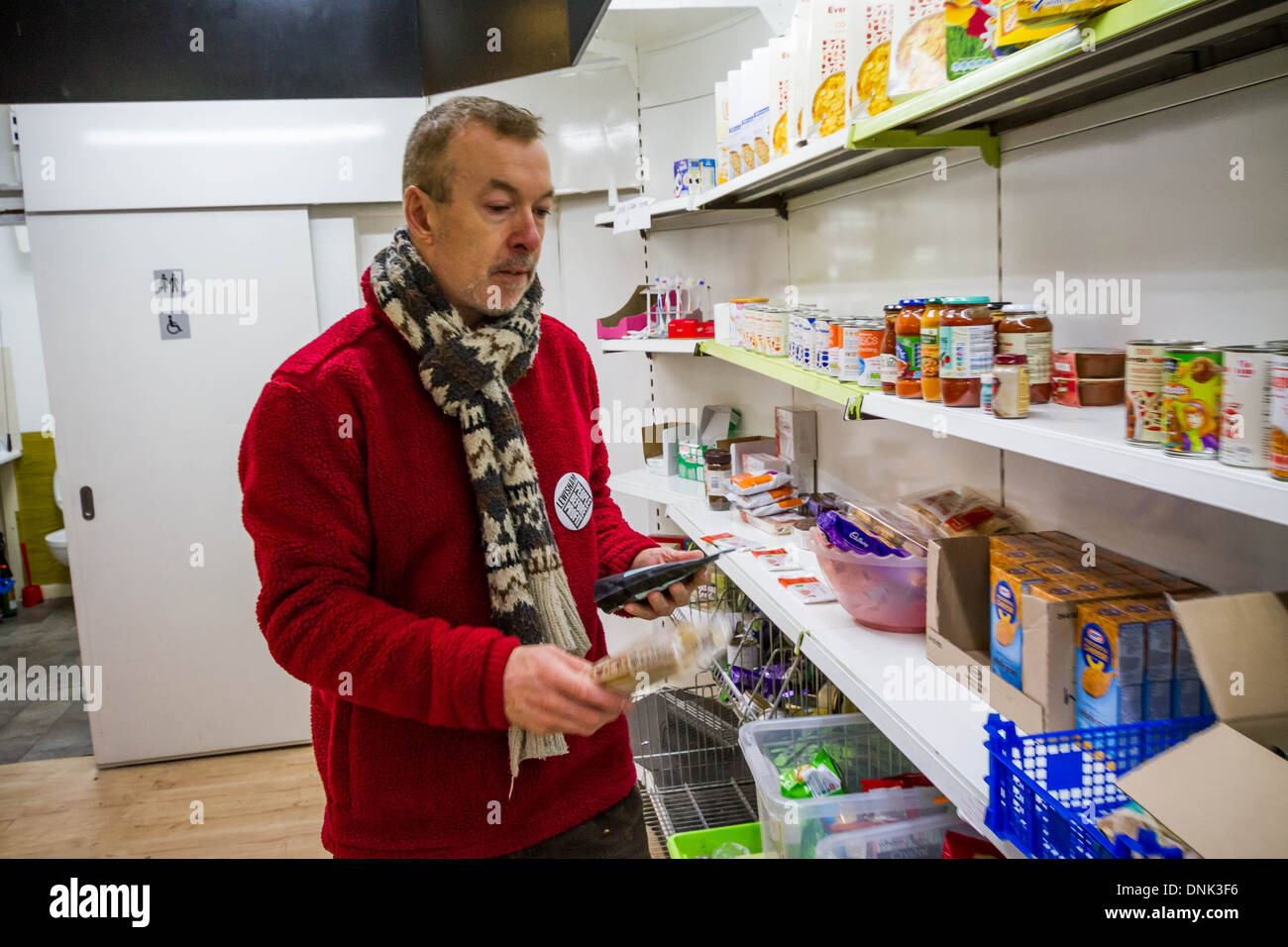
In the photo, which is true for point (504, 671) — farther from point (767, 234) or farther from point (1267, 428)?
point (767, 234)

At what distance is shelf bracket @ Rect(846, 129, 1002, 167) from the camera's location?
181cm

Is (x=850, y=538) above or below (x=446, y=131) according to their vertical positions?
below

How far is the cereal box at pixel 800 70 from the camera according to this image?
85.5 inches

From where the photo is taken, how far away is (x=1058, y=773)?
1213mm

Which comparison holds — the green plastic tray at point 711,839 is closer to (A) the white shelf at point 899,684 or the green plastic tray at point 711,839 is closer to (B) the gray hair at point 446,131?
(A) the white shelf at point 899,684

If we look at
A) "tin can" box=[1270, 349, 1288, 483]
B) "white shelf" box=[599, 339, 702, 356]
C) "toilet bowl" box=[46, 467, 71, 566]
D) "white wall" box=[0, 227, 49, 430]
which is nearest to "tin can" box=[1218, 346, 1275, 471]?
"tin can" box=[1270, 349, 1288, 483]

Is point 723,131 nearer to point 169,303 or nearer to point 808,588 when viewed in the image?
point 808,588

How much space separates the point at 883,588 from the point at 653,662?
3.22 feet

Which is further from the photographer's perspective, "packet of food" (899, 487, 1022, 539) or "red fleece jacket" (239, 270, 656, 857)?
"packet of food" (899, 487, 1022, 539)

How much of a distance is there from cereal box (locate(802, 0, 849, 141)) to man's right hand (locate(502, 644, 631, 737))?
1378 millimetres

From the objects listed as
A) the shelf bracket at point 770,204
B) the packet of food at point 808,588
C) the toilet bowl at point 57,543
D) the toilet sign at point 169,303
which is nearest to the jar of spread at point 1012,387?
the packet of food at point 808,588

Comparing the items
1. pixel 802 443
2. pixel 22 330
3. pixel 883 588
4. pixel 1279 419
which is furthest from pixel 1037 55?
pixel 22 330

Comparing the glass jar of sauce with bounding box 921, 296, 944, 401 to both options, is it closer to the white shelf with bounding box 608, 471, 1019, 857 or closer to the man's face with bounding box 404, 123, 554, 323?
the white shelf with bounding box 608, 471, 1019, 857

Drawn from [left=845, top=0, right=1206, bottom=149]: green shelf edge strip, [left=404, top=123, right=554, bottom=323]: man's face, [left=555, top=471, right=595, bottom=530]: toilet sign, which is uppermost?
[left=845, top=0, right=1206, bottom=149]: green shelf edge strip
